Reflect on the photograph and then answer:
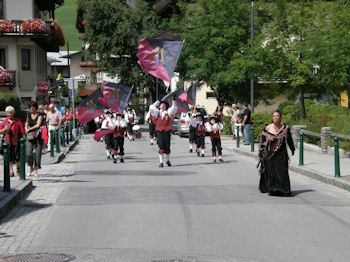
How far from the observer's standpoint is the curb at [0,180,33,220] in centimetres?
997

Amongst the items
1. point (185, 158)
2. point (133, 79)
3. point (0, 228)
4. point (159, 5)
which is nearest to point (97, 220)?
point (0, 228)

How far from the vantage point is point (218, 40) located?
37.6 metres

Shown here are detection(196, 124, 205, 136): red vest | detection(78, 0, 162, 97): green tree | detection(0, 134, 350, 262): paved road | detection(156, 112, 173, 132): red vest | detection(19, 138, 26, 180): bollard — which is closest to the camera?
detection(0, 134, 350, 262): paved road

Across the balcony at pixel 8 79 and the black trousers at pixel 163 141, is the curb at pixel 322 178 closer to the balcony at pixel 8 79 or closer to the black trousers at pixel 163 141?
the black trousers at pixel 163 141

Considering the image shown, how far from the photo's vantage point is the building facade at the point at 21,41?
39844mm

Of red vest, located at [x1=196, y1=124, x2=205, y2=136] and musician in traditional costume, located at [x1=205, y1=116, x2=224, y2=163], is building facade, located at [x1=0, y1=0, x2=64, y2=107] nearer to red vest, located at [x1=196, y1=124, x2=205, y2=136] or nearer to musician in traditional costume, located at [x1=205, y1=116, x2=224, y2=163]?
red vest, located at [x1=196, y1=124, x2=205, y2=136]

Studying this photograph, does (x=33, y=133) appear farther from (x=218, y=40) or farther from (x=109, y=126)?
(x=218, y=40)

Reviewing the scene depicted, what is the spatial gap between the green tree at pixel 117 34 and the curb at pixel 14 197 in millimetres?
40262

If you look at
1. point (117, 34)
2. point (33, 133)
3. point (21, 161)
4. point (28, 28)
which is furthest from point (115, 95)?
point (117, 34)

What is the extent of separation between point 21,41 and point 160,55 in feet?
76.9

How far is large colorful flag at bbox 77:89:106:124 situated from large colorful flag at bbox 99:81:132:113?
143 cm

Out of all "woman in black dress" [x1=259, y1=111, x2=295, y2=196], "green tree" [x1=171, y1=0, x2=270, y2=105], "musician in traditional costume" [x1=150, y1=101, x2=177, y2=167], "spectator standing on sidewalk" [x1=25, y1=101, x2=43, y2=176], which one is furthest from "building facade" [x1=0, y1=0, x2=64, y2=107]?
"woman in black dress" [x1=259, y1=111, x2=295, y2=196]

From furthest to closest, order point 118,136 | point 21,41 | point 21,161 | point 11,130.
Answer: point 21,41 < point 118,136 < point 11,130 < point 21,161

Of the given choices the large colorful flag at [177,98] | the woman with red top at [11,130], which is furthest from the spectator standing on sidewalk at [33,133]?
the large colorful flag at [177,98]
